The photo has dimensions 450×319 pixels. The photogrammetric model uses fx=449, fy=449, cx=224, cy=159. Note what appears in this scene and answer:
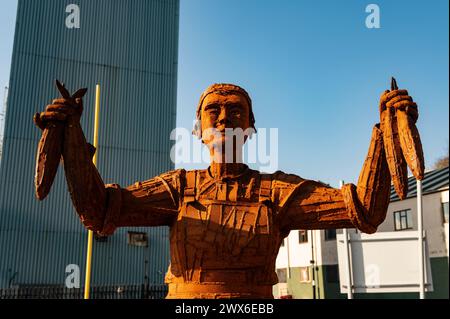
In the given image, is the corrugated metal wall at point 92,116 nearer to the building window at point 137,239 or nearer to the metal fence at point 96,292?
the building window at point 137,239

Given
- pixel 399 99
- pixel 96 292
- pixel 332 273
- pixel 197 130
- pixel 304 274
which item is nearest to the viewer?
pixel 399 99

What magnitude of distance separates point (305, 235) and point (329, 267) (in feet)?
6.36

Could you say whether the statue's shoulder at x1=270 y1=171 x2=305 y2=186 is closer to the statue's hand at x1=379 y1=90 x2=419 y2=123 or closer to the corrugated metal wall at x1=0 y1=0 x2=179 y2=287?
the statue's hand at x1=379 y1=90 x2=419 y2=123

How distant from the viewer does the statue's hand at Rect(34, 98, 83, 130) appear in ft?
8.84

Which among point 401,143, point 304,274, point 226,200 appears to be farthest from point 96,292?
point 401,143

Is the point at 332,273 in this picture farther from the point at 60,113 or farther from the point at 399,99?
the point at 60,113

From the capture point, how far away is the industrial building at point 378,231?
16.7 metres

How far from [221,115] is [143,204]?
83 cm

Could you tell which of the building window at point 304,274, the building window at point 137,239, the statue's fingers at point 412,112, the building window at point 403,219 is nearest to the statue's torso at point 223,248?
the statue's fingers at point 412,112

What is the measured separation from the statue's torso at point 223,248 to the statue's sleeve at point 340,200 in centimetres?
15

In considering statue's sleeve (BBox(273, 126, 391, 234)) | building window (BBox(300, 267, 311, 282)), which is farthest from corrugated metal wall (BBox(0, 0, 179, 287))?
statue's sleeve (BBox(273, 126, 391, 234))

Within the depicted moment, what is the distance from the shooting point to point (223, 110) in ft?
10.6

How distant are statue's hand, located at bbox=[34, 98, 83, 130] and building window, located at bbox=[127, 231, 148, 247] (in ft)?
44.5
